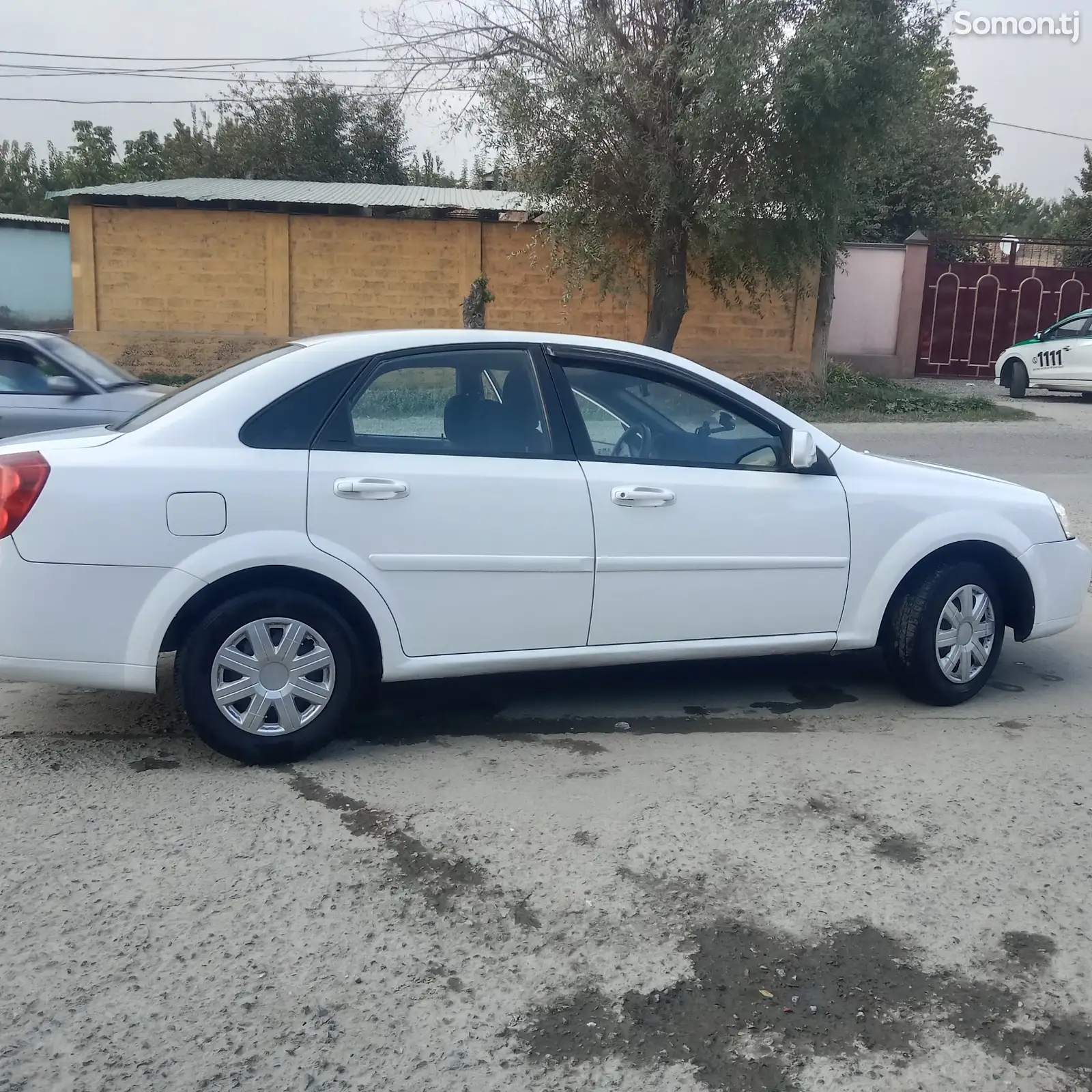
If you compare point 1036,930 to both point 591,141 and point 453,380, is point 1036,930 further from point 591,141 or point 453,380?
point 591,141

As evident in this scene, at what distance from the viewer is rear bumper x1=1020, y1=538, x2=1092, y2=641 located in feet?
17.1

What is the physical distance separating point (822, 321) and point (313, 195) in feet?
31.0

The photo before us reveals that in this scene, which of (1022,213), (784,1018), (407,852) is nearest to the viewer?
(784,1018)

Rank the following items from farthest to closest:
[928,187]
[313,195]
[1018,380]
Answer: [928,187] → [313,195] → [1018,380]

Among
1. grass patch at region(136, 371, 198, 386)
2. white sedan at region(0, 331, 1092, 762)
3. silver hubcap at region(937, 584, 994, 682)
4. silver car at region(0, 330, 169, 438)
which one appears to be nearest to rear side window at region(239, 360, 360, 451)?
white sedan at region(0, 331, 1092, 762)

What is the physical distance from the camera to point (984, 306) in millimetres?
23094

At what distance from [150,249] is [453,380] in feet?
57.1

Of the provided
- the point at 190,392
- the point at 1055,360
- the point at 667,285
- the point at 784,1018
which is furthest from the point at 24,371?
the point at 1055,360

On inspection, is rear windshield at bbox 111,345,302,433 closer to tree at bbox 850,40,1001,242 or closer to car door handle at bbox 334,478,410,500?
car door handle at bbox 334,478,410,500

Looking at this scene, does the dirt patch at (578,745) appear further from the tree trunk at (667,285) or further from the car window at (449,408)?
the tree trunk at (667,285)

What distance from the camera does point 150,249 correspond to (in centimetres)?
2009

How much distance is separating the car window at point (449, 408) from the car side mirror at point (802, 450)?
1.01m

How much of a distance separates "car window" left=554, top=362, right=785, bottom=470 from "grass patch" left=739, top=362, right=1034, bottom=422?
43.7ft

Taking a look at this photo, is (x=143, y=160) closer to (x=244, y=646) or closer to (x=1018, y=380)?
(x=1018, y=380)
